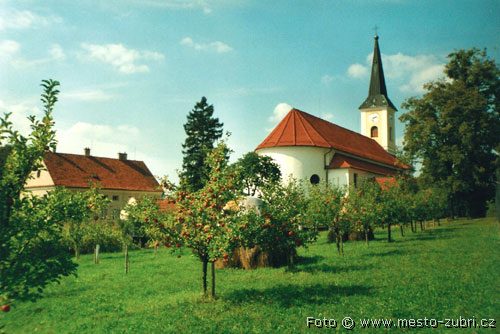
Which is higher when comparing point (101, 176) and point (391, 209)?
point (101, 176)

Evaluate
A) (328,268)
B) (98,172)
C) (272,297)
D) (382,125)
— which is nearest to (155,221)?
(272,297)

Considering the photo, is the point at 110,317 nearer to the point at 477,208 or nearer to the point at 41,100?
the point at 41,100

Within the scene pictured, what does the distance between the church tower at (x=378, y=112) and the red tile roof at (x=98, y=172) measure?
37244 millimetres

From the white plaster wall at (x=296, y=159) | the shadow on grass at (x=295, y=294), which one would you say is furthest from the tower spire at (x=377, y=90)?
the shadow on grass at (x=295, y=294)

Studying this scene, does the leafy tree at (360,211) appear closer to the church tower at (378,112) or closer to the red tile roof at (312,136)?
the red tile roof at (312,136)

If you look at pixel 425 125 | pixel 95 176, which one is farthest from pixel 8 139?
pixel 95 176

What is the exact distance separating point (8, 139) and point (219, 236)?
223 inches

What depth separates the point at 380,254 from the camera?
64.6 feet

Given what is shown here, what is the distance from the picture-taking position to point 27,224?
6340 millimetres

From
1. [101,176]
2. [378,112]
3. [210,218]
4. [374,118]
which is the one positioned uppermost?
[378,112]

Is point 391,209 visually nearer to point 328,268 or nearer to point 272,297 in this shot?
point 328,268

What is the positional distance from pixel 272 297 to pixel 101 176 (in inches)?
2069

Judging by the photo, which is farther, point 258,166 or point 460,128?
point 258,166

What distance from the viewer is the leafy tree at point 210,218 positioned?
35.7ft
